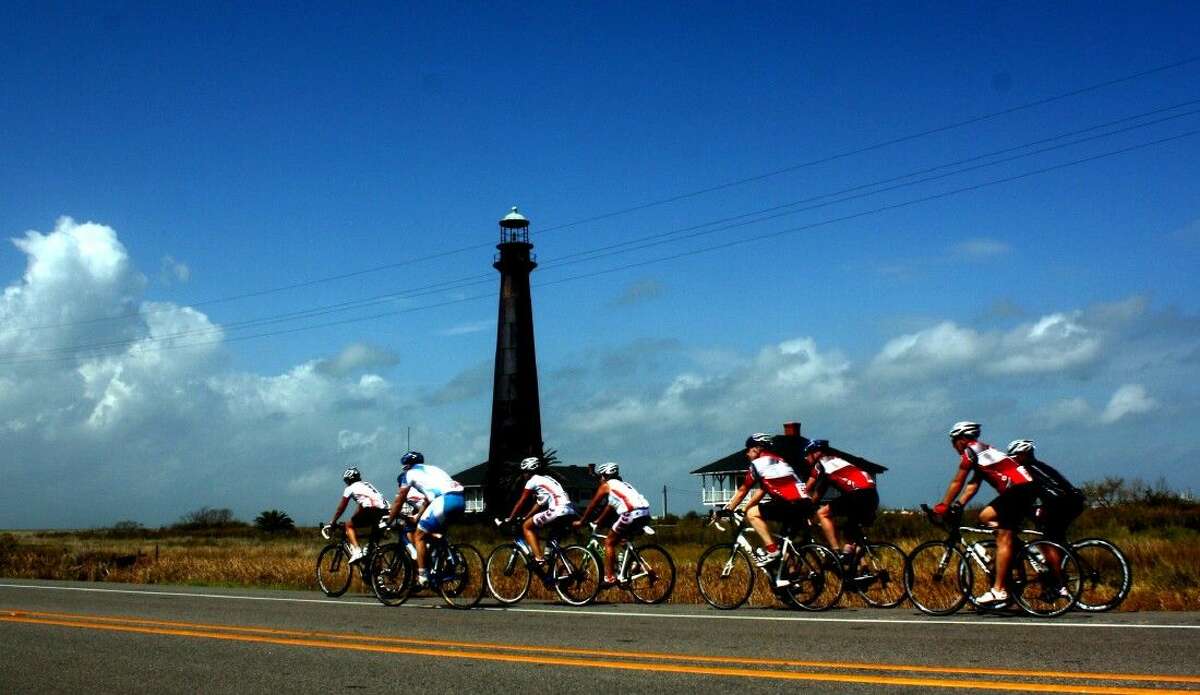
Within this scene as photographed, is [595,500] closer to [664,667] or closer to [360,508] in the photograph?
[360,508]

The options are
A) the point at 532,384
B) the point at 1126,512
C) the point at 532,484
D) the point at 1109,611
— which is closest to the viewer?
the point at 1109,611

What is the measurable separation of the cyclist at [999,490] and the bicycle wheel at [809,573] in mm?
1750

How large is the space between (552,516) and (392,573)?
2135 mm

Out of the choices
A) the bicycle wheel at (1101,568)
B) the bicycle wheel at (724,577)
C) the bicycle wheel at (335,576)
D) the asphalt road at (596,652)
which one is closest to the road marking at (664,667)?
the asphalt road at (596,652)

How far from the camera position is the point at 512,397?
51250 millimetres

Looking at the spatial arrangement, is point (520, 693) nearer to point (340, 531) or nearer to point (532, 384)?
point (340, 531)

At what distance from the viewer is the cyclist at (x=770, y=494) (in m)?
12.4

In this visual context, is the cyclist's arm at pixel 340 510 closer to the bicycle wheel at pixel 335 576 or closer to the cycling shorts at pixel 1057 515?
the bicycle wheel at pixel 335 576

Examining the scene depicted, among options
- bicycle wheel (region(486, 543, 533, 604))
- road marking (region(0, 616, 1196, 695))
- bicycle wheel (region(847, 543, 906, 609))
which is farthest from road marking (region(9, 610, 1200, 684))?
bicycle wheel (region(847, 543, 906, 609))

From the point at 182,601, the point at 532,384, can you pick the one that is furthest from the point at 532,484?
the point at 532,384

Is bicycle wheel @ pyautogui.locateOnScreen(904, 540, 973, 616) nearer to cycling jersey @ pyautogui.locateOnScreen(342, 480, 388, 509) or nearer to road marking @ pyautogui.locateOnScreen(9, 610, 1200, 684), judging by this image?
road marking @ pyautogui.locateOnScreen(9, 610, 1200, 684)

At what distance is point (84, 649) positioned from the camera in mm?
9719

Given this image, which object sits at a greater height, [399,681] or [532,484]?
[532,484]

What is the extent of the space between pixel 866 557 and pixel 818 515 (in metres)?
0.68
